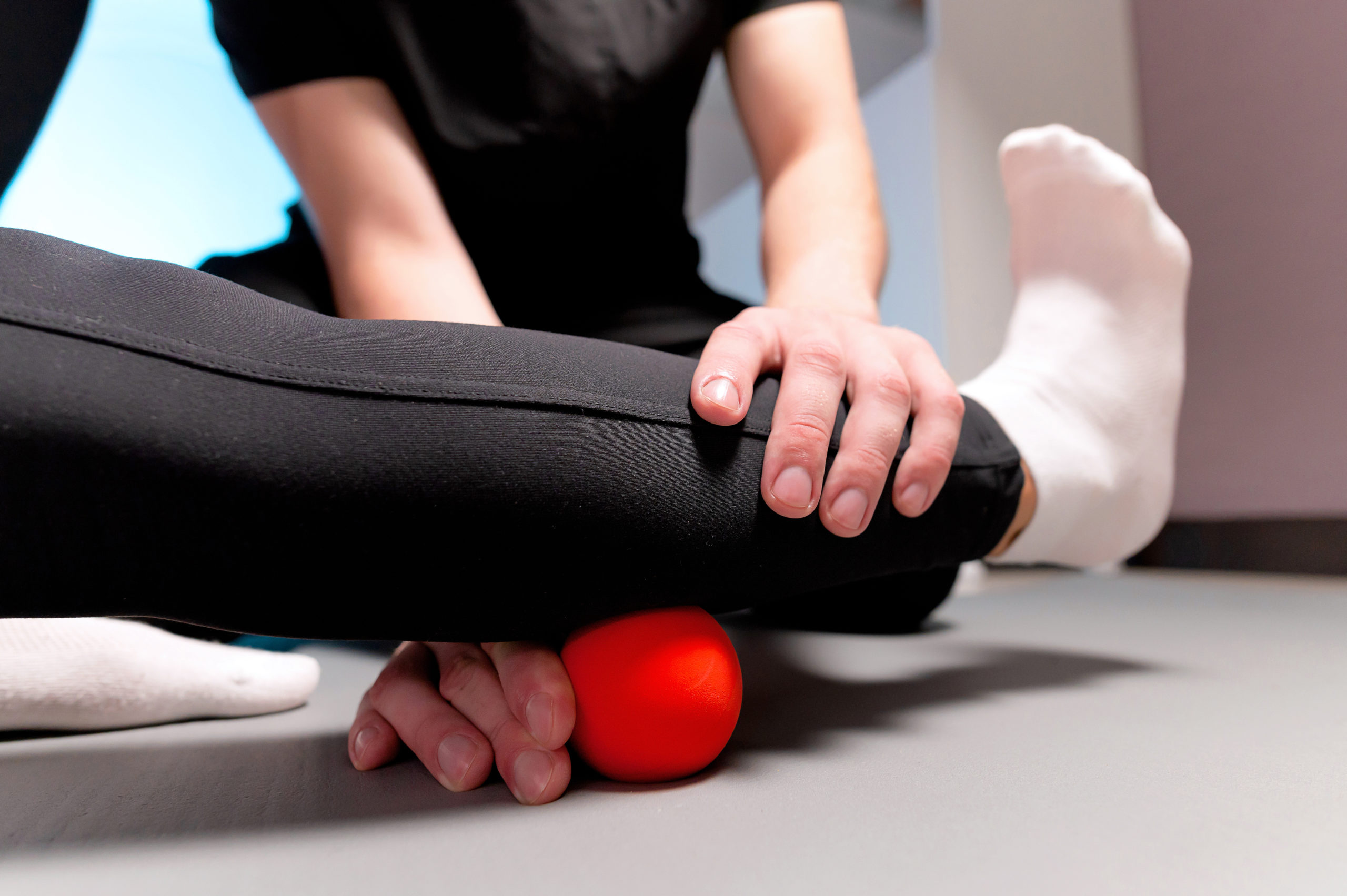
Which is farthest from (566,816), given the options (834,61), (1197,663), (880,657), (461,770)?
(834,61)

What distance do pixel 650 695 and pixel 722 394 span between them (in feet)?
0.49

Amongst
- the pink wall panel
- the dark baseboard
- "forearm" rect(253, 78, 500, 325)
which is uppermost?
"forearm" rect(253, 78, 500, 325)

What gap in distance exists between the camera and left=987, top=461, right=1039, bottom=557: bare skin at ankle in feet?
1.91

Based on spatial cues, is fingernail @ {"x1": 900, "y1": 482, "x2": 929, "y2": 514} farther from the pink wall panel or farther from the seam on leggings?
the pink wall panel

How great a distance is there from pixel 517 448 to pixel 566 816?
0.17m

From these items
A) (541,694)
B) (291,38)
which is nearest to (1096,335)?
(541,694)

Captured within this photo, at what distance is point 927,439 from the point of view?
1.49 ft

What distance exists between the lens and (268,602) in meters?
0.34

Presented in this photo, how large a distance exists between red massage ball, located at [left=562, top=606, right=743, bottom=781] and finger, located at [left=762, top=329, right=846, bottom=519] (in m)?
0.08

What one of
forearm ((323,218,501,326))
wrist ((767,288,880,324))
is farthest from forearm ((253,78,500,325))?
wrist ((767,288,880,324))

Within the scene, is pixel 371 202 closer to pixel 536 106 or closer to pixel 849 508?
pixel 536 106

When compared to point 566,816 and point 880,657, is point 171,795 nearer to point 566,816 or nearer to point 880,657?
point 566,816

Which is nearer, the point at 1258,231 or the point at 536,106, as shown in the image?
the point at 536,106

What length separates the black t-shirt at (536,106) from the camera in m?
0.74
